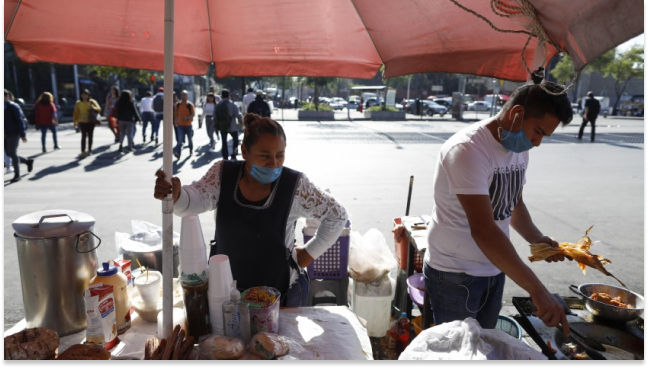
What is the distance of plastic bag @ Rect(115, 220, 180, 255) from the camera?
9.18ft

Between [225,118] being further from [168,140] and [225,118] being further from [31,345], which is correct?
[31,345]

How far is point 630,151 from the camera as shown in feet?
46.6

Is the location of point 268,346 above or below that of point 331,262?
above

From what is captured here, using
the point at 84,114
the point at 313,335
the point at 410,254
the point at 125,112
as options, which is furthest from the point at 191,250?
the point at 125,112

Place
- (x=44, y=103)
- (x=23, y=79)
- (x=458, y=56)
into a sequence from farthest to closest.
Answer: (x=23, y=79) → (x=44, y=103) → (x=458, y=56)

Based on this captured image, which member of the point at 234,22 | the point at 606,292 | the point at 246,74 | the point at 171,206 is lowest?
the point at 606,292

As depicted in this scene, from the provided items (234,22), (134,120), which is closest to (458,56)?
(234,22)

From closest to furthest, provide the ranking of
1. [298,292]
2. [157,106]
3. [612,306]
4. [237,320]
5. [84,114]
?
[237,320], [298,292], [612,306], [84,114], [157,106]

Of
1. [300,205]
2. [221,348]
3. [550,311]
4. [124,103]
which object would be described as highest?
[124,103]

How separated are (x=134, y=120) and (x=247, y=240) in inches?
456

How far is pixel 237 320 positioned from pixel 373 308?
2.06 meters

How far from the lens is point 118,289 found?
1.85 metres

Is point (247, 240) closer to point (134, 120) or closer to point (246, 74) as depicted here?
point (246, 74)

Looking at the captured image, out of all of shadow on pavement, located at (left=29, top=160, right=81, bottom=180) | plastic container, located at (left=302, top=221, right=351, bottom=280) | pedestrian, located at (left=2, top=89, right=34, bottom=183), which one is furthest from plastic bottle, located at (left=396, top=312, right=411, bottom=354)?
shadow on pavement, located at (left=29, top=160, right=81, bottom=180)
